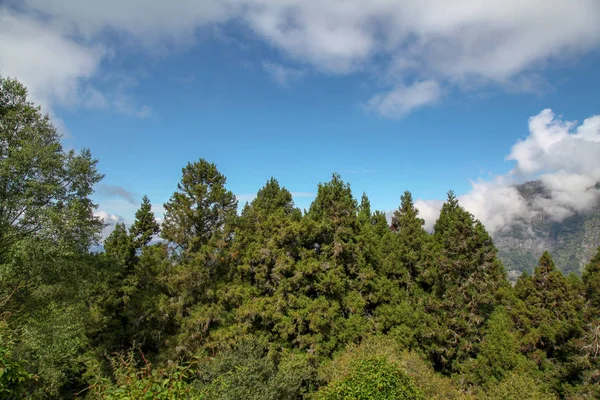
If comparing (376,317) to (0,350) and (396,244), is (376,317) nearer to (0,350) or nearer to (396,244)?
(396,244)

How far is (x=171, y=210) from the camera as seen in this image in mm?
23797

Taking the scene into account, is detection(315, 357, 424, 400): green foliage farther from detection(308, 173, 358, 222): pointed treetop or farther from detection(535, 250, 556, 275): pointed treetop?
detection(535, 250, 556, 275): pointed treetop

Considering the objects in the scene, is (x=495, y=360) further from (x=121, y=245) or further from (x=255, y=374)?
(x=121, y=245)

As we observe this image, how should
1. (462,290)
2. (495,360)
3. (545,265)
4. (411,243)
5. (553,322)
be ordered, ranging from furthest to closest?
(411,243) < (545,265) < (553,322) < (462,290) < (495,360)

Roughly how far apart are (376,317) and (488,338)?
7.16 metres

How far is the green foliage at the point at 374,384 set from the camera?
11.3 m

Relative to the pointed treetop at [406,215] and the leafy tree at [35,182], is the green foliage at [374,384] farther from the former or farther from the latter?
the pointed treetop at [406,215]

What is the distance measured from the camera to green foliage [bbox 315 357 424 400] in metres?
11.3

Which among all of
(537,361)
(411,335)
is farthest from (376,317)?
(537,361)

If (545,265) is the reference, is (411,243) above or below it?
above

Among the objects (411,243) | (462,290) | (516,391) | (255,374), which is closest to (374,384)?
(255,374)

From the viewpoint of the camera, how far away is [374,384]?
37.4 ft

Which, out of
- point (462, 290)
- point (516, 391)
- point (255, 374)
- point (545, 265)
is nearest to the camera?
point (255, 374)

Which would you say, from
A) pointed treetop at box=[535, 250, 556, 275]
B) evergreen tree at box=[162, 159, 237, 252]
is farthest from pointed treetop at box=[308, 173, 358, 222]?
pointed treetop at box=[535, 250, 556, 275]
